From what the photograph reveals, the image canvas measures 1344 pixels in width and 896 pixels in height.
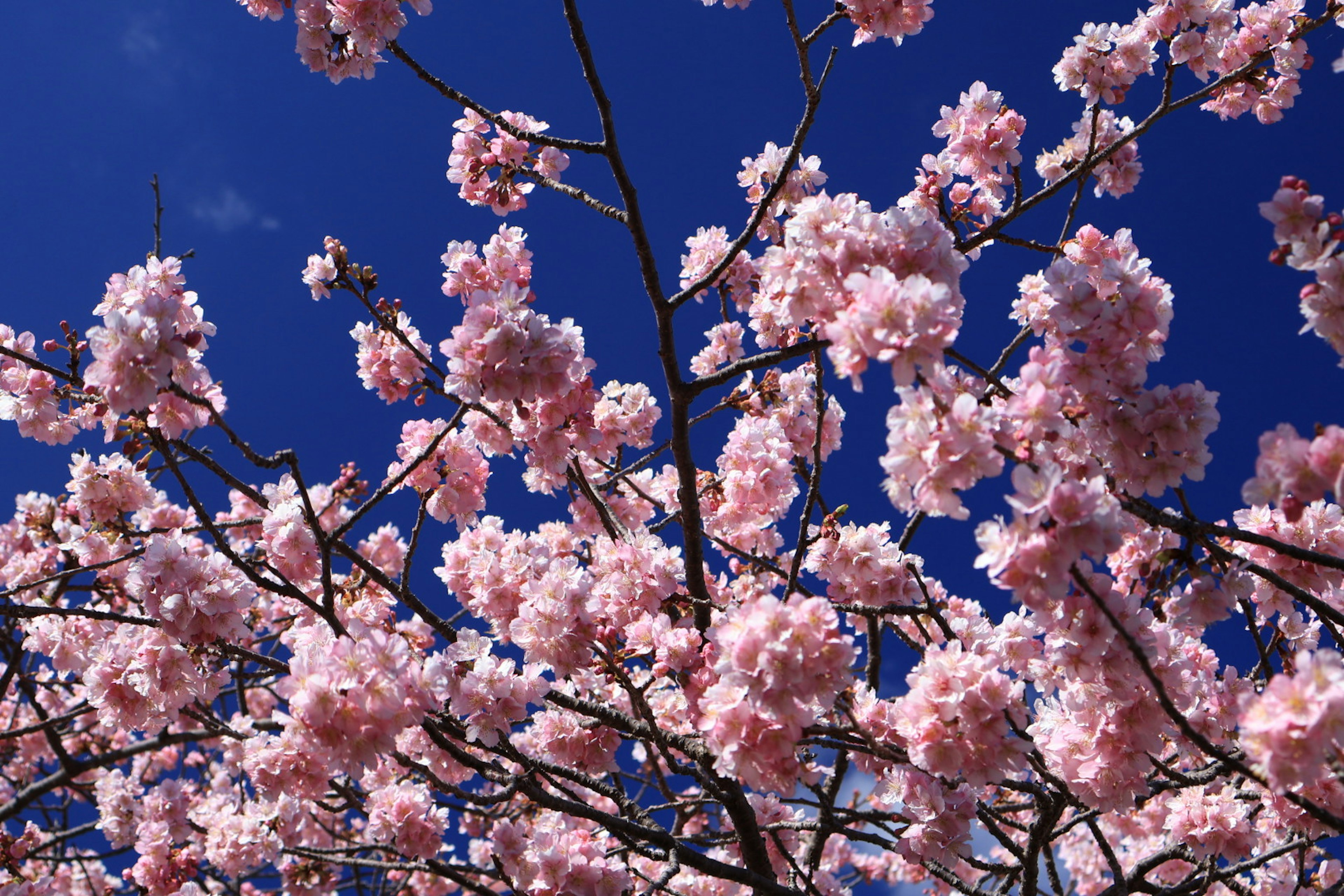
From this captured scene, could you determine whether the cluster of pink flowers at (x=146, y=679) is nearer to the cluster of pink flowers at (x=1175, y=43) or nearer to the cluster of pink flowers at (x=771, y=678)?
the cluster of pink flowers at (x=771, y=678)

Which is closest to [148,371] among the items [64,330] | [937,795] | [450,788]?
[64,330]

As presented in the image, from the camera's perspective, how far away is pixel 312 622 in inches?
198

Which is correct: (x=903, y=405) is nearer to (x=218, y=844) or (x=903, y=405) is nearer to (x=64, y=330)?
(x=64, y=330)

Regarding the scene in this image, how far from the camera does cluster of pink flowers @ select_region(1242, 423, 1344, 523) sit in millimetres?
2088

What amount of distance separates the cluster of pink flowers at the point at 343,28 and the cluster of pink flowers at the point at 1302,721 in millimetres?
3960

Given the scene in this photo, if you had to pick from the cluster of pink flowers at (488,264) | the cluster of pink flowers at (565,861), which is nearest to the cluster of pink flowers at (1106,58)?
the cluster of pink flowers at (488,264)

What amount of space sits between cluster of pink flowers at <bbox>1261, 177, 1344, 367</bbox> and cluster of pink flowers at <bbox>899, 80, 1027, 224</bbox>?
7.38ft

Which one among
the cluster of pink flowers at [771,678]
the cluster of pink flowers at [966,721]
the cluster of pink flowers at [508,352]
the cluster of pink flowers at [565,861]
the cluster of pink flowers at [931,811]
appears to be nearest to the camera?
the cluster of pink flowers at [771,678]

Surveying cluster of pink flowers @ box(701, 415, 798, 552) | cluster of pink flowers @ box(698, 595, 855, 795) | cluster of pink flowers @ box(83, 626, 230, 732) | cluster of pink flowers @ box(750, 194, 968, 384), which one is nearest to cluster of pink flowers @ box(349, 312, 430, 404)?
cluster of pink flowers @ box(83, 626, 230, 732)

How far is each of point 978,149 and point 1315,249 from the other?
262 centimetres

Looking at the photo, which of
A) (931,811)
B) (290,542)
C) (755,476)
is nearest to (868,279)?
(931,811)

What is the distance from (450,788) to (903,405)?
2621 millimetres

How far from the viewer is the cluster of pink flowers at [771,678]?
249cm

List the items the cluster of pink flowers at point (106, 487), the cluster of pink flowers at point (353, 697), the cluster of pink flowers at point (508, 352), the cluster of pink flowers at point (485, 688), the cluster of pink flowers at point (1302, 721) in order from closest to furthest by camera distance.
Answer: the cluster of pink flowers at point (1302, 721) < the cluster of pink flowers at point (353, 697) < the cluster of pink flowers at point (508, 352) < the cluster of pink flowers at point (485, 688) < the cluster of pink flowers at point (106, 487)
